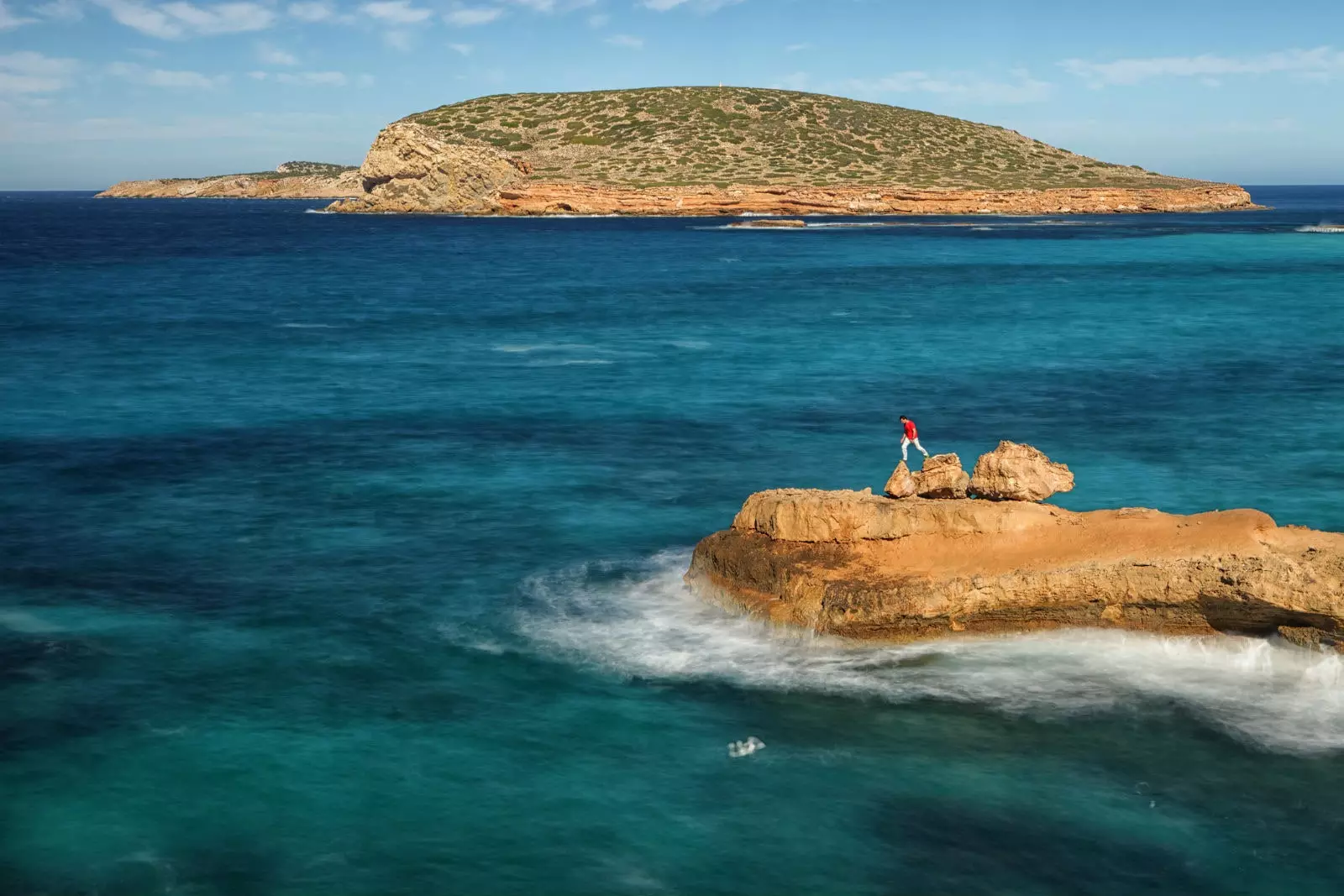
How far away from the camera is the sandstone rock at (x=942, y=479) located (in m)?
26.2

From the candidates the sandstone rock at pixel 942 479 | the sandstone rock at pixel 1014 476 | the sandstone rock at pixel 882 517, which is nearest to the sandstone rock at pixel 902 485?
the sandstone rock at pixel 942 479

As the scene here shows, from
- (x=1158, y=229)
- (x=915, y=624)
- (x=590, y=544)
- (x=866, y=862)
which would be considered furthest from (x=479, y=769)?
(x=1158, y=229)

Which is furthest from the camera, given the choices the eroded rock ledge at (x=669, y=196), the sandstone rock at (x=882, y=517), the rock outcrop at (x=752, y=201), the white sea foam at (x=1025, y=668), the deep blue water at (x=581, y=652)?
the eroded rock ledge at (x=669, y=196)

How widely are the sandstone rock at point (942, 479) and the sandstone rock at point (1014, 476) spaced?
301mm

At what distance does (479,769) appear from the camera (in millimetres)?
21000

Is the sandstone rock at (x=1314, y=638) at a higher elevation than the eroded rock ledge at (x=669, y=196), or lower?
lower

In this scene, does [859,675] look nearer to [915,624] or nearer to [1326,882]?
[915,624]

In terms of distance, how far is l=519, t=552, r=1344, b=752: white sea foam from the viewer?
2219cm

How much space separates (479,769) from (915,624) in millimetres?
8614

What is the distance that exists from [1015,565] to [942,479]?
262 cm

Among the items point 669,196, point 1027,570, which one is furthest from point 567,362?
point 669,196

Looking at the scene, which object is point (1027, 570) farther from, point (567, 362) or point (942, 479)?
point (567, 362)

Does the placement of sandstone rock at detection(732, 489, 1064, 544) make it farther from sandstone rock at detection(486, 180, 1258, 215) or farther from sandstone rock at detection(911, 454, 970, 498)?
sandstone rock at detection(486, 180, 1258, 215)

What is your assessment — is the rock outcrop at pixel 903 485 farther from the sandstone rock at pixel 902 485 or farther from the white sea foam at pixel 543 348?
the white sea foam at pixel 543 348
